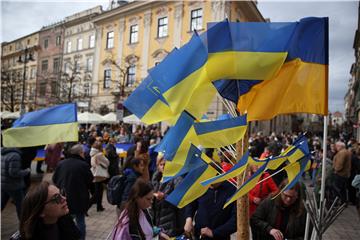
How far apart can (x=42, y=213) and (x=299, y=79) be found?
2016 millimetres

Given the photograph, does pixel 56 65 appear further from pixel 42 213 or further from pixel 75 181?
pixel 42 213

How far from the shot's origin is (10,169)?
4.77m

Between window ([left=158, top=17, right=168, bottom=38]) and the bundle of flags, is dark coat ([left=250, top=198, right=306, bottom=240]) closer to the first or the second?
the bundle of flags

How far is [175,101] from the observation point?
237 centimetres

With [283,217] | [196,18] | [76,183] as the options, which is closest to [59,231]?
[283,217]

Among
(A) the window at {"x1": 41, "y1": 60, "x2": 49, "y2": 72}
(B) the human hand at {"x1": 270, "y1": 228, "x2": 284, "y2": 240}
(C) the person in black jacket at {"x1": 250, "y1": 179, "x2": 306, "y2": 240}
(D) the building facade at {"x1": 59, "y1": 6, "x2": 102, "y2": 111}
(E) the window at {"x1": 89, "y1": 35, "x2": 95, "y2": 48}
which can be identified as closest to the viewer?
(B) the human hand at {"x1": 270, "y1": 228, "x2": 284, "y2": 240}

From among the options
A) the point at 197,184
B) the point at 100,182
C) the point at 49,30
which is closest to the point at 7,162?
the point at 100,182

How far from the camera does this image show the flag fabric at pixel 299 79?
2279mm

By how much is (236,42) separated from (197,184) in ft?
3.79

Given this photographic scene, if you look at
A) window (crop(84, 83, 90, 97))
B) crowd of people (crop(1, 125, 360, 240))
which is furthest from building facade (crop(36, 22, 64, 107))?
crowd of people (crop(1, 125, 360, 240))

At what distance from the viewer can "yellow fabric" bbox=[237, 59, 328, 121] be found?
229cm

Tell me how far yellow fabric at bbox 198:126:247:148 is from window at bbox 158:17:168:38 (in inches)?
1052

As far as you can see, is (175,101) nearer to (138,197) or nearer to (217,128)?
(217,128)

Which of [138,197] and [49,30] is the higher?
[49,30]
